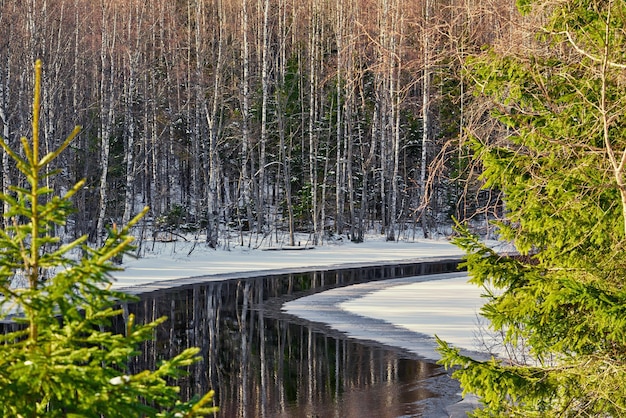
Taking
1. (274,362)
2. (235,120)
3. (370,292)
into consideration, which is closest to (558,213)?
(274,362)

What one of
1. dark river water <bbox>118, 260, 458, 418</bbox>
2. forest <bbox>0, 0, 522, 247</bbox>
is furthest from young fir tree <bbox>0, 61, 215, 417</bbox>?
forest <bbox>0, 0, 522, 247</bbox>

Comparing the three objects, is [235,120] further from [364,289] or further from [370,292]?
[370,292]

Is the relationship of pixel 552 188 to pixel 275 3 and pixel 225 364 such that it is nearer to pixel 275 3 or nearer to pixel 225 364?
pixel 225 364

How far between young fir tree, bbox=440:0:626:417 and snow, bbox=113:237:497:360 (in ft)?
23.4

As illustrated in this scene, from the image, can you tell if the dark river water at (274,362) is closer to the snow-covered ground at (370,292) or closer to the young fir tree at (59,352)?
the snow-covered ground at (370,292)

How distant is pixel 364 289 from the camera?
2272cm

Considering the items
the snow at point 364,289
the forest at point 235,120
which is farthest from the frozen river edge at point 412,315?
the forest at point 235,120

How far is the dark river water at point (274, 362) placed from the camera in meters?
10.8

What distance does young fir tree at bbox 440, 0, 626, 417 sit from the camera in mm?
5980

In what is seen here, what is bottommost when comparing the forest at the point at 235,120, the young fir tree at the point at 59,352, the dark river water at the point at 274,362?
the dark river water at the point at 274,362

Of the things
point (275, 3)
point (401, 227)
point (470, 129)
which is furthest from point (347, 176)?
point (470, 129)

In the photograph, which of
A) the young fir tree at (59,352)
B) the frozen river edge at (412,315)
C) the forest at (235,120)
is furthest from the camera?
the forest at (235,120)

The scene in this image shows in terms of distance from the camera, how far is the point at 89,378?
7.79ft

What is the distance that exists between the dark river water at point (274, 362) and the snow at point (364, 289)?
90 cm
